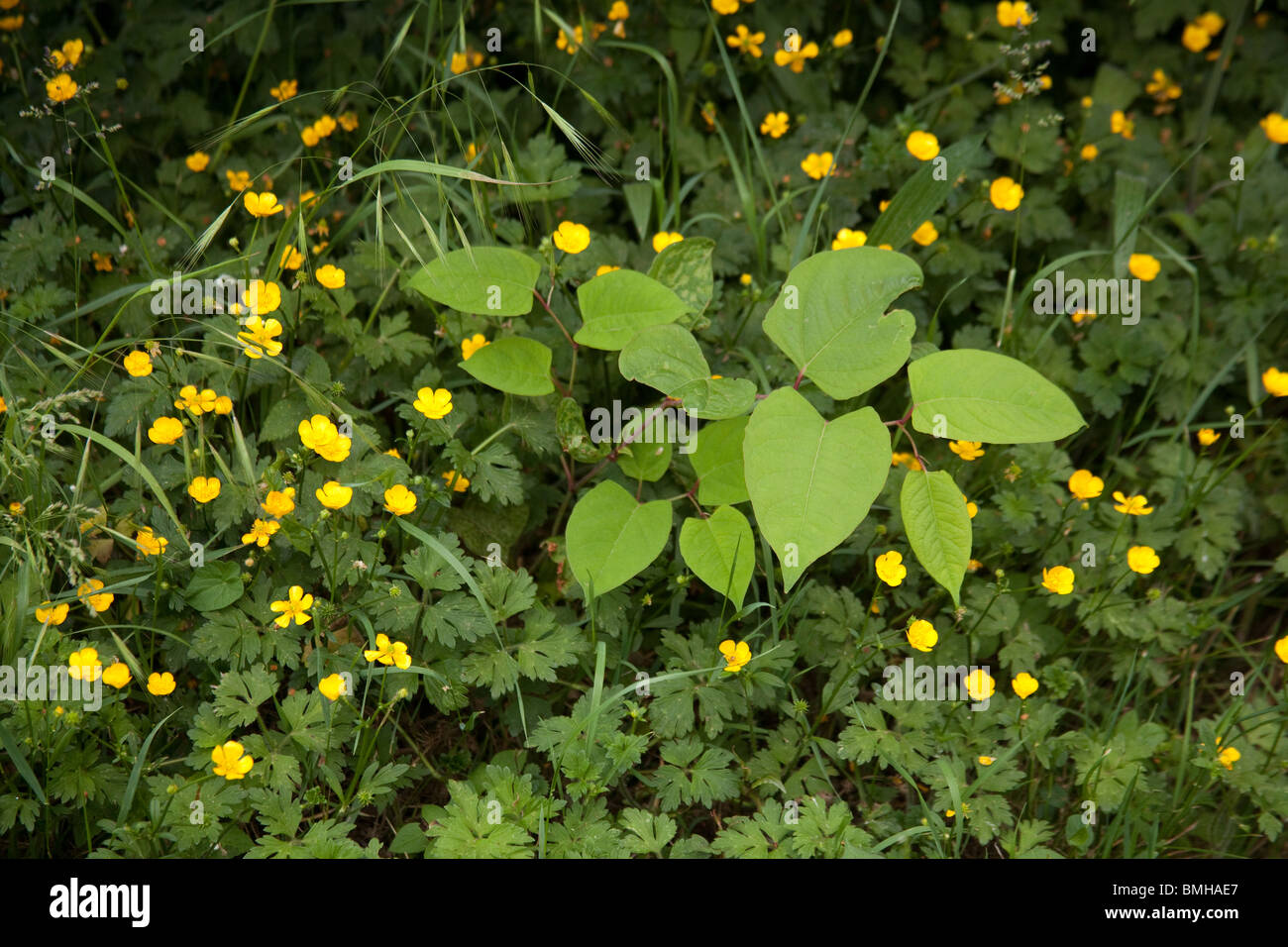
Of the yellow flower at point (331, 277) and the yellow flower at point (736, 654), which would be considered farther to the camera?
the yellow flower at point (331, 277)

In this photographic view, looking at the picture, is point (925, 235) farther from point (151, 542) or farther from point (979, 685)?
point (151, 542)

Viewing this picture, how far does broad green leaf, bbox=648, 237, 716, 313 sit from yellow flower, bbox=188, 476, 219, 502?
1.06 metres

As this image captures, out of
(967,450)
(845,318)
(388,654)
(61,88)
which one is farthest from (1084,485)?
(61,88)

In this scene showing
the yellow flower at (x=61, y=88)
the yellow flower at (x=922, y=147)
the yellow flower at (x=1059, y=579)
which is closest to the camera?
the yellow flower at (x=1059, y=579)

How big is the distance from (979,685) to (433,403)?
4.33ft

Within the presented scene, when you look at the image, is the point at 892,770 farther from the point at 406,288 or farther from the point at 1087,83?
the point at 1087,83

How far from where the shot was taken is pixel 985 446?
2.53 meters

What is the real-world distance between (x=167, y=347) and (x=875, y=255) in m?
1.62

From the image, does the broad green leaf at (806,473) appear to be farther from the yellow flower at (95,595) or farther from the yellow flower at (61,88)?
the yellow flower at (61,88)

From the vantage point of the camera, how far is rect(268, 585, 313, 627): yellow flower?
1.91 metres

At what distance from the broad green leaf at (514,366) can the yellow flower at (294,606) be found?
585 millimetres

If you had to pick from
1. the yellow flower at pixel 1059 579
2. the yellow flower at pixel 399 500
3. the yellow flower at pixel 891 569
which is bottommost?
the yellow flower at pixel 1059 579

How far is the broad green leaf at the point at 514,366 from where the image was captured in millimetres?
2139

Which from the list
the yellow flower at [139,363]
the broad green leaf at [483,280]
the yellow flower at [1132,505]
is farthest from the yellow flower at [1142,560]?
the yellow flower at [139,363]
